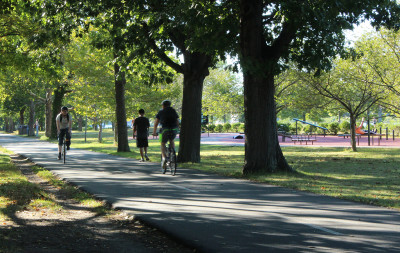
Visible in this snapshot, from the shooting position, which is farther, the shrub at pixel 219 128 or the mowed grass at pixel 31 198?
the shrub at pixel 219 128

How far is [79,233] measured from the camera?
6.14 meters

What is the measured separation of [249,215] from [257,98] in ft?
19.7

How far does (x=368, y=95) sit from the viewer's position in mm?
24750

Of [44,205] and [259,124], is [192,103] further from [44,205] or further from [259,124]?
[44,205]

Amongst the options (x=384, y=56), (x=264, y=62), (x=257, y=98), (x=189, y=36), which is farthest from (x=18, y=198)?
(x=384, y=56)

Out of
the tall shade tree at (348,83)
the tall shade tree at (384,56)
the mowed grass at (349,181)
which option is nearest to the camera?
the mowed grass at (349,181)

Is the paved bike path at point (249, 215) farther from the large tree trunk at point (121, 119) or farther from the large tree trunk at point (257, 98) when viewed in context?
the large tree trunk at point (121, 119)

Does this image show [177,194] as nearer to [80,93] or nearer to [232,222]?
[232,222]

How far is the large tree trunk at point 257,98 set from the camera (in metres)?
12.4

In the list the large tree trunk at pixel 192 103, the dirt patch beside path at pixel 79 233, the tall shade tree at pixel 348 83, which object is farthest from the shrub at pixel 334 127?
the dirt patch beside path at pixel 79 233

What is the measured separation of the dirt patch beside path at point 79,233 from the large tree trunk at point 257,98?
235 inches

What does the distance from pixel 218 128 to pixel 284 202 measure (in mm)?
62703

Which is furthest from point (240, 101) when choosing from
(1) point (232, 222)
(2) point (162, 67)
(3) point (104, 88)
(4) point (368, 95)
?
(1) point (232, 222)

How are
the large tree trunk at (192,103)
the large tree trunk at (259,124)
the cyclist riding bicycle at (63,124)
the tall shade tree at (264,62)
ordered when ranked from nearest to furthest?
1. the tall shade tree at (264,62)
2. the large tree trunk at (259,124)
3. the cyclist riding bicycle at (63,124)
4. the large tree trunk at (192,103)
